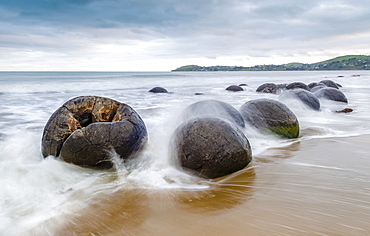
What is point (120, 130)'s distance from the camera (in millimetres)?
4367

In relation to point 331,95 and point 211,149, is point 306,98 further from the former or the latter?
point 211,149

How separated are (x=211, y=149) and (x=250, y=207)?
1.08 metres

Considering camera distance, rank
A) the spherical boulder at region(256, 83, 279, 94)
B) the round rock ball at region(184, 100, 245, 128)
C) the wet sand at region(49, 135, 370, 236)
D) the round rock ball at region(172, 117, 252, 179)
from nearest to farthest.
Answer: the wet sand at region(49, 135, 370, 236) → the round rock ball at region(172, 117, 252, 179) → the round rock ball at region(184, 100, 245, 128) → the spherical boulder at region(256, 83, 279, 94)

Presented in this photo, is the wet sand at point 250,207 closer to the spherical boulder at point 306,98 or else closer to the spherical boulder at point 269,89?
the spherical boulder at point 306,98

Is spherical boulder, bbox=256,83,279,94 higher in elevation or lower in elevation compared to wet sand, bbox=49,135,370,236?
higher

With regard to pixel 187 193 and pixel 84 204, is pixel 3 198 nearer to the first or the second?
pixel 84 204

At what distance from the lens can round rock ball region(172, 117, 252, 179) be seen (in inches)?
153

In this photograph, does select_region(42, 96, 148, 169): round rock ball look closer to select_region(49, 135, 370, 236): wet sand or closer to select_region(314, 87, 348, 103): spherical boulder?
select_region(49, 135, 370, 236): wet sand

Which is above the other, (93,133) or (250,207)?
(93,133)

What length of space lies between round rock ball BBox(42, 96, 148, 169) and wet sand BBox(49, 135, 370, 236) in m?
0.90

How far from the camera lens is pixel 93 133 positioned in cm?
424

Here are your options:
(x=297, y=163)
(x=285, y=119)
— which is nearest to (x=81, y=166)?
(x=297, y=163)

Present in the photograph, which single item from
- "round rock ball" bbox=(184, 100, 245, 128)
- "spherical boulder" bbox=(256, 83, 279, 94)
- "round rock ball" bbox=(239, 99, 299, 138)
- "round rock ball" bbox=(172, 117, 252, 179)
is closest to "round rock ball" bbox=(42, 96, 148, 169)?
"round rock ball" bbox=(172, 117, 252, 179)

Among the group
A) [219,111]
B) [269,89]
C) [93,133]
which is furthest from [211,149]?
[269,89]
